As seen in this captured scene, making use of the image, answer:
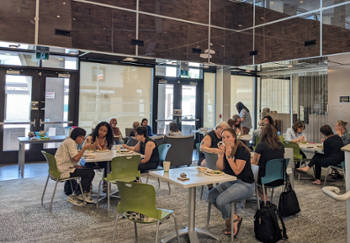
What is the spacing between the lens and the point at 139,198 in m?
2.73

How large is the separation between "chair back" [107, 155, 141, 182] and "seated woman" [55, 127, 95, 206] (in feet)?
2.10

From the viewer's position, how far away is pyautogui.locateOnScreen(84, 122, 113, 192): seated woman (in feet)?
16.8

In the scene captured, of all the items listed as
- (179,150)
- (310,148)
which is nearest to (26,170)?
(179,150)

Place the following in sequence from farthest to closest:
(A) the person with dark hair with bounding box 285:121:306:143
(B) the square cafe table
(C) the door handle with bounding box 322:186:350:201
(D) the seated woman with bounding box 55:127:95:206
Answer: (A) the person with dark hair with bounding box 285:121:306:143
(D) the seated woman with bounding box 55:127:95:206
(B) the square cafe table
(C) the door handle with bounding box 322:186:350:201

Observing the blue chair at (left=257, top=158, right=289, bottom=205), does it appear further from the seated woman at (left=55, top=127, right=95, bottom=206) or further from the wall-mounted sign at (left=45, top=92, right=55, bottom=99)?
the wall-mounted sign at (left=45, top=92, right=55, bottom=99)

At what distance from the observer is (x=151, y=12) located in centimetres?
760

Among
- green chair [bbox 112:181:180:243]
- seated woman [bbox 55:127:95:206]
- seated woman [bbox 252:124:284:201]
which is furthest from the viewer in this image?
seated woman [bbox 55:127:95:206]

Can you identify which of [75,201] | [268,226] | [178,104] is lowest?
[75,201]

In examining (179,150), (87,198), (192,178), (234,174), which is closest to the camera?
(192,178)

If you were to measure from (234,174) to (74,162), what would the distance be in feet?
7.94

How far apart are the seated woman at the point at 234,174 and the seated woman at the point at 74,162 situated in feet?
6.66

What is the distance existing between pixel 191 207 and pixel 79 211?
1862mm

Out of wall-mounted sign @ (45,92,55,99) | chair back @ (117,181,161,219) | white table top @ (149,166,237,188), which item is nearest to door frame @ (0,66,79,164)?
wall-mounted sign @ (45,92,55,99)

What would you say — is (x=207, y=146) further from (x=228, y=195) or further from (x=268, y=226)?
(x=268, y=226)
